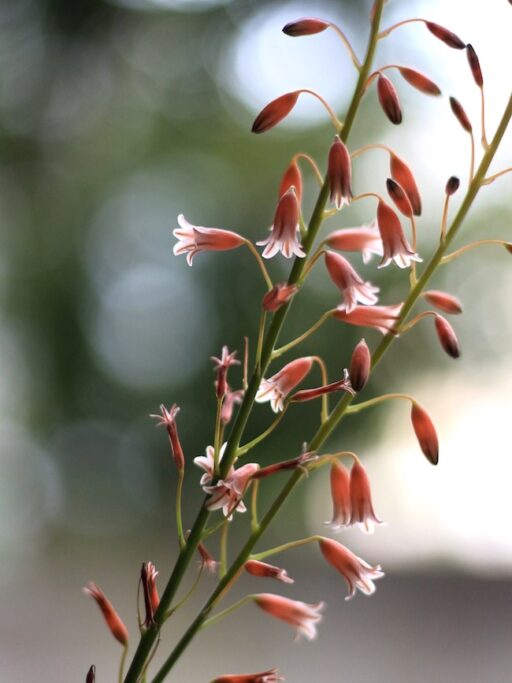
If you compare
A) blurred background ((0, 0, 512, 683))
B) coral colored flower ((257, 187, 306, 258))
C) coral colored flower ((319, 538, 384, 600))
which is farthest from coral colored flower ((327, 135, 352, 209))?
blurred background ((0, 0, 512, 683))

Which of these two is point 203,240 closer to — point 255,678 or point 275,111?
point 275,111

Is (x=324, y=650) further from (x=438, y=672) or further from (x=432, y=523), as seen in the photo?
(x=432, y=523)

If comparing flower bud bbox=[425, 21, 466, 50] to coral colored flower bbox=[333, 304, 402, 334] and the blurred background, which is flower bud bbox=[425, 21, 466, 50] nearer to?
coral colored flower bbox=[333, 304, 402, 334]

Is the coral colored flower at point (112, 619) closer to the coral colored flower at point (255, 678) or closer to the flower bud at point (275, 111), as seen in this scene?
the coral colored flower at point (255, 678)

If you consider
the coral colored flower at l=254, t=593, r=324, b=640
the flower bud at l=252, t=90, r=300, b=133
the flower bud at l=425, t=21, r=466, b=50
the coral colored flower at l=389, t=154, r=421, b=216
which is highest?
the flower bud at l=425, t=21, r=466, b=50

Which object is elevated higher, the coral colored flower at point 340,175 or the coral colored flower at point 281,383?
the coral colored flower at point 340,175

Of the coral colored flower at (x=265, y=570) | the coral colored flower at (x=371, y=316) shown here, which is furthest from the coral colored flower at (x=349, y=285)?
the coral colored flower at (x=265, y=570)
